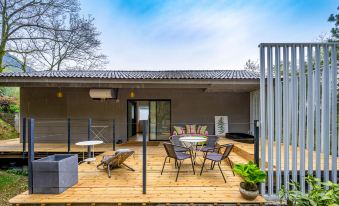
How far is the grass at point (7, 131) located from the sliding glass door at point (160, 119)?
7.84 m

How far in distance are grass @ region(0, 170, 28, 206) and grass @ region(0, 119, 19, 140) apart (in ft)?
16.7

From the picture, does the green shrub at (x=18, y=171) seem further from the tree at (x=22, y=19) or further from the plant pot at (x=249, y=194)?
the tree at (x=22, y=19)

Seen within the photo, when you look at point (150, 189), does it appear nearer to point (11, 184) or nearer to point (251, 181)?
point (251, 181)

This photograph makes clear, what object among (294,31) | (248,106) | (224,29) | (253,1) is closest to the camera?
(248,106)

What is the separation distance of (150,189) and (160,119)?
5.39 m

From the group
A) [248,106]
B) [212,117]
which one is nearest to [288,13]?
[248,106]

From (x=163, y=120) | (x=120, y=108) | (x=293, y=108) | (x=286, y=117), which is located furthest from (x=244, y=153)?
(x=120, y=108)

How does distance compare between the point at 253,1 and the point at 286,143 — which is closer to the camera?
the point at 286,143

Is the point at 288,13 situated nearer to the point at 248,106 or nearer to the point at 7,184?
the point at 248,106

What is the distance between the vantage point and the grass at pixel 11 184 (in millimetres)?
4655

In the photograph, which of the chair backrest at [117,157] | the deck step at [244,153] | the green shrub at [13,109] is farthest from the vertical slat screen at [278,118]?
the green shrub at [13,109]

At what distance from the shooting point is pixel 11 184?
519 centimetres

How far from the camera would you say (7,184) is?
5.16 meters

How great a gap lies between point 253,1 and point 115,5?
8.65m
